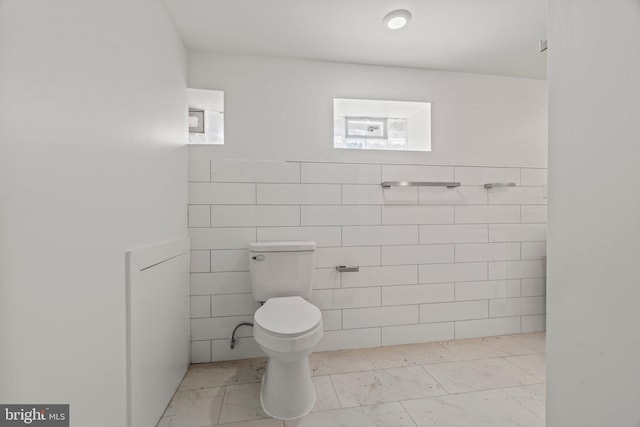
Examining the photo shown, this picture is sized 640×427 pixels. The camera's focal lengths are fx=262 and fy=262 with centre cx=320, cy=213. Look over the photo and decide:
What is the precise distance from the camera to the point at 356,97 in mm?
1959

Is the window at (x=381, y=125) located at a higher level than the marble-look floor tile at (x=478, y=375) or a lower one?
higher

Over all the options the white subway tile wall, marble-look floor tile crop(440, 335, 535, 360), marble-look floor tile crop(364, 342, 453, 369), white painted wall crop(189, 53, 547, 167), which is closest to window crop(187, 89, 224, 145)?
white painted wall crop(189, 53, 547, 167)

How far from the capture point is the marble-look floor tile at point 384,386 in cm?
143

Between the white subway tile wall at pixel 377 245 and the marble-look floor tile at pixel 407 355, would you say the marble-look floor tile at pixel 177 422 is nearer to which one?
the white subway tile wall at pixel 377 245

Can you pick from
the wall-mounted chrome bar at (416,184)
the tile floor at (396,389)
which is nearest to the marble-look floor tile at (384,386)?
the tile floor at (396,389)

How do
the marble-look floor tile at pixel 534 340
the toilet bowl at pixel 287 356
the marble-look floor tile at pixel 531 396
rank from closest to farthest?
the toilet bowl at pixel 287 356 < the marble-look floor tile at pixel 531 396 < the marble-look floor tile at pixel 534 340

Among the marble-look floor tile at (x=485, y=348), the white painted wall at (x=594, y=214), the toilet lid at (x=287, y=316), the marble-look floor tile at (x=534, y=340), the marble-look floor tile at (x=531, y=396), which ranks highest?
the white painted wall at (x=594, y=214)

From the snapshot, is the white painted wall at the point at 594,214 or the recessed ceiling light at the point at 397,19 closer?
the white painted wall at the point at 594,214

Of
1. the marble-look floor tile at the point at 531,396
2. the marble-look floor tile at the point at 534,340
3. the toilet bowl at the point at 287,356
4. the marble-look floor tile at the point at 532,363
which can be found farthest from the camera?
the marble-look floor tile at the point at 534,340

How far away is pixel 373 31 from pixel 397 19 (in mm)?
163

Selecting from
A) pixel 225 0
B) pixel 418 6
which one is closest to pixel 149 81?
Result: pixel 225 0

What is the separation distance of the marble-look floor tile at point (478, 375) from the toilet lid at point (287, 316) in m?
0.92

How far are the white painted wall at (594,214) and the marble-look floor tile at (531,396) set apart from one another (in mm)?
1005

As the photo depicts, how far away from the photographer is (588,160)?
0.55 meters
